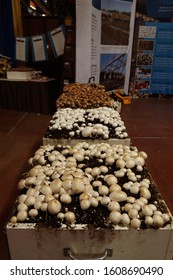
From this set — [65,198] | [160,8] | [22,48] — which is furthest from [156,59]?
[65,198]

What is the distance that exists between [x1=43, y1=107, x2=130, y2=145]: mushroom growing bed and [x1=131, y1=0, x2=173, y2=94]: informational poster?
241 centimetres

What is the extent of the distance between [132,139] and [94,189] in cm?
132

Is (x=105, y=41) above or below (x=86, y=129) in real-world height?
above

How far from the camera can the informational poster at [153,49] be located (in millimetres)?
3559

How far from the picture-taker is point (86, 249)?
77cm

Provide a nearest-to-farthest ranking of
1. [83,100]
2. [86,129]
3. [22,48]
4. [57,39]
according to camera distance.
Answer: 1. [86,129]
2. [83,100]
3. [57,39]
4. [22,48]

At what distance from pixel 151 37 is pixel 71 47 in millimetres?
1392

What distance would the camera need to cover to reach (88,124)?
1.58 meters

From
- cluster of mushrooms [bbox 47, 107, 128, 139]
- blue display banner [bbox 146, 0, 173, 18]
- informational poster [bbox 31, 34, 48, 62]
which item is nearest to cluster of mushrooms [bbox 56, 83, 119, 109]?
cluster of mushrooms [bbox 47, 107, 128, 139]

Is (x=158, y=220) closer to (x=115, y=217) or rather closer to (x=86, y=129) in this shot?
(x=115, y=217)

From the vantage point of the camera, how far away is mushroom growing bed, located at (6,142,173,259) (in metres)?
0.73

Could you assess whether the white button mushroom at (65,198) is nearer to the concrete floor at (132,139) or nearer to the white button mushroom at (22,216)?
the white button mushroom at (22,216)

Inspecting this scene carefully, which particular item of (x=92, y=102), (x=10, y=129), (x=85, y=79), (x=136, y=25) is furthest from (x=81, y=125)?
(x=136, y=25)
